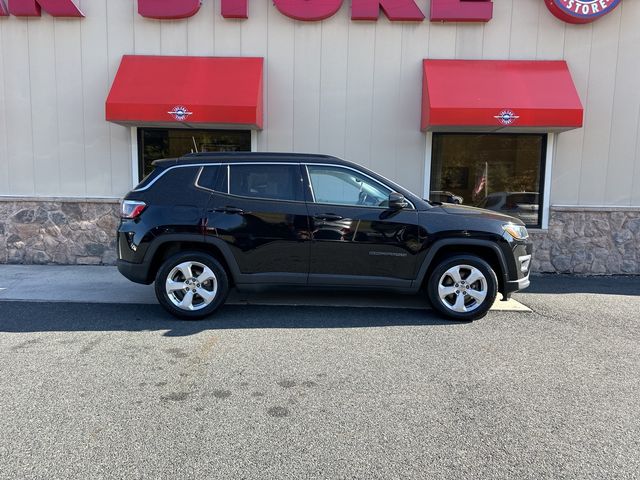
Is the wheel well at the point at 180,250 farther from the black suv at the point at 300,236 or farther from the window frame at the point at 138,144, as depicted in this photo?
the window frame at the point at 138,144

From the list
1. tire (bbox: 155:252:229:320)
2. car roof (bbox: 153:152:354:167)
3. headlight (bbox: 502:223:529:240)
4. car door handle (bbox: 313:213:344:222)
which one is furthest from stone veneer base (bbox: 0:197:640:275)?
car door handle (bbox: 313:213:344:222)

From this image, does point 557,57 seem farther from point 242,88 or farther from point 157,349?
point 157,349

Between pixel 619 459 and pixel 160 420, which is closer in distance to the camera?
pixel 619 459

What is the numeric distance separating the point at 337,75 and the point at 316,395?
6.43 m

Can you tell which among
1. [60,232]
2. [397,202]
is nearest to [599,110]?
[397,202]

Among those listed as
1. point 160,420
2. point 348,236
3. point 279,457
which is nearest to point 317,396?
point 279,457

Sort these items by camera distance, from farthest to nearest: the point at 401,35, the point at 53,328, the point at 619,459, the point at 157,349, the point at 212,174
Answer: the point at 401,35 → the point at 212,174 → the point at 53,328 → the point at 157,349 → the point at 619,459

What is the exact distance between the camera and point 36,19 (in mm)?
8523

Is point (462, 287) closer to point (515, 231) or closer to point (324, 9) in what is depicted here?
point (515, 231)

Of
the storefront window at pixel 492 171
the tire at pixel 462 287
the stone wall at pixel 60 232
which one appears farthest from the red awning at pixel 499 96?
the stone wall at pixel 60 232

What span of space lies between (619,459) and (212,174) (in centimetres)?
455

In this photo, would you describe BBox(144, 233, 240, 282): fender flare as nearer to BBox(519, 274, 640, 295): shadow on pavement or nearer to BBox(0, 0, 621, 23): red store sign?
BBox(519, 274, 640, 295): shadow on pavement

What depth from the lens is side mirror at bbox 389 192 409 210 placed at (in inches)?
206

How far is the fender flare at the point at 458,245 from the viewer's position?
5.35 m
